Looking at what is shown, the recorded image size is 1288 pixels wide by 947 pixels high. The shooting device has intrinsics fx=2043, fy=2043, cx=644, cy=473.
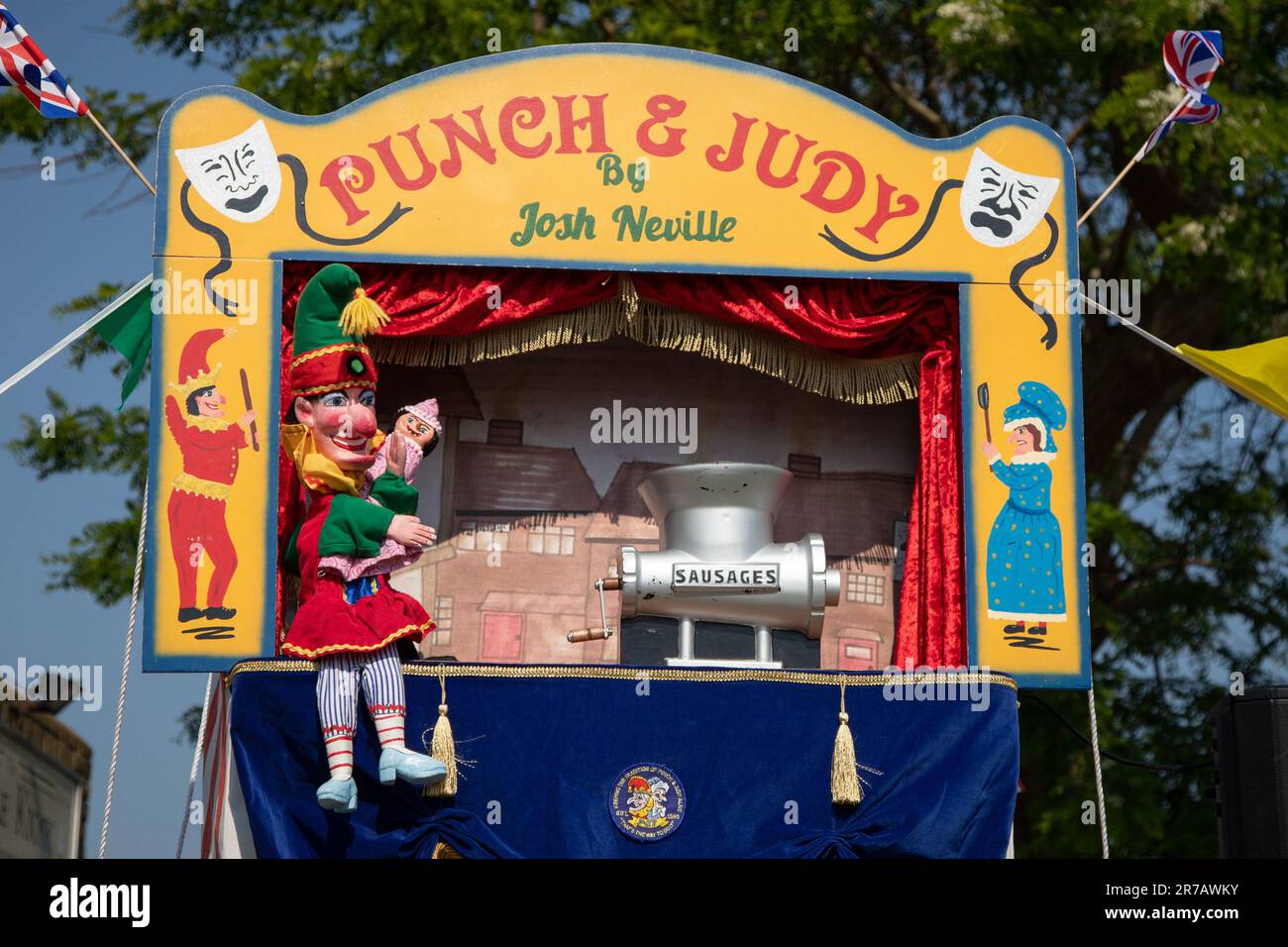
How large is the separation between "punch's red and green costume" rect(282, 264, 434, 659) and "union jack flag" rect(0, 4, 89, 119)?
5.19ft

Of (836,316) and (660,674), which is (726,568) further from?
(836,316)

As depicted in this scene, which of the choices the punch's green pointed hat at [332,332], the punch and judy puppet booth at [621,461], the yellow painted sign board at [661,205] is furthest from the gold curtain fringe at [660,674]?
the punch's green pointed hat at [332,332]

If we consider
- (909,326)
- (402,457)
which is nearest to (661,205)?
(909,326)

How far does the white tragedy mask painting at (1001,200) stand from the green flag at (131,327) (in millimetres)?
3483

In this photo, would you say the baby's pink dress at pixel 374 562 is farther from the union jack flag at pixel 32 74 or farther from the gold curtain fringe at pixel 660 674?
the union jack flag at pixel 32 74

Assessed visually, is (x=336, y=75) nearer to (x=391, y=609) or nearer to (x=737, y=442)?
(x=737, y=442)

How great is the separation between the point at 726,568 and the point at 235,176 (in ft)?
8.57

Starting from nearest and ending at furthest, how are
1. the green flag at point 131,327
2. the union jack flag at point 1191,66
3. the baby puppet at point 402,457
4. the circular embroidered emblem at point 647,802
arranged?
the circular embroidered emblem at point 647,802 → the baby puppet at point 402,457 → the green flag at point 131,327 → the union jack flag at point 1191,66

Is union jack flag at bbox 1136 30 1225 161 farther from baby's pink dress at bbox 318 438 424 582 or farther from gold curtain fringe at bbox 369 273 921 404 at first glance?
baby's pink dress at bbox 318 438 424 582

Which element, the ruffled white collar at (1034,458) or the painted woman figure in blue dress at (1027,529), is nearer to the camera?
the painted woman figure in blue dress at (1027,529)

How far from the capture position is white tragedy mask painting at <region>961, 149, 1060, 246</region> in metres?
8.78

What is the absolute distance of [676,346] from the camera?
8953 mm

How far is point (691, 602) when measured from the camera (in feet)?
27.2

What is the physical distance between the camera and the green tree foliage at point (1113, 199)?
12.8 m
